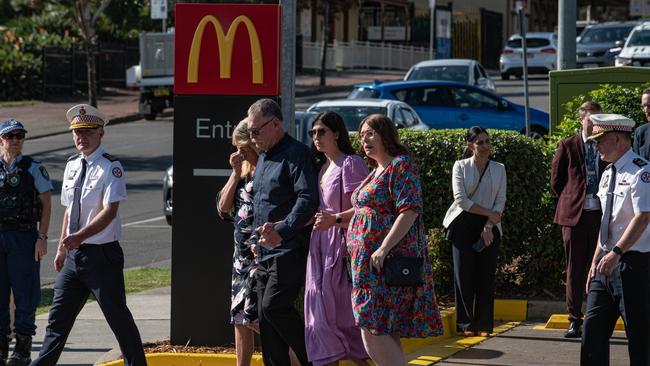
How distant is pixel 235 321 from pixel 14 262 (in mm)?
2205

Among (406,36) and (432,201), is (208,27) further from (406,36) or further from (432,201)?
(406,36)

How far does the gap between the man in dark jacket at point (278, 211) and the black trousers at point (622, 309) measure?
176cm

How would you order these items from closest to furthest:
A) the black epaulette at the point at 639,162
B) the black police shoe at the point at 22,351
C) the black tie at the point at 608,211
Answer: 1. the black epaulette at the point at 639,162
2. the black tie at the point at 608,211
3. the black police shoe at the point at 22,351

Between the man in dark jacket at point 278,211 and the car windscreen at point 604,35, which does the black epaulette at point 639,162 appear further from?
the car windscreen at point 604,35

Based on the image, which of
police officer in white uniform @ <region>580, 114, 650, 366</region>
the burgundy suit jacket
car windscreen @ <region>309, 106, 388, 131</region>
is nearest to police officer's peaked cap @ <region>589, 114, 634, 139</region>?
police officer in white uniform @ <region>580, 114, 650, 366</region>

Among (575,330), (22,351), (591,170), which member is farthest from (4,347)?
(591,170)

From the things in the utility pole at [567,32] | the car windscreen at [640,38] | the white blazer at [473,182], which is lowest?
the white blazer at [473,182]

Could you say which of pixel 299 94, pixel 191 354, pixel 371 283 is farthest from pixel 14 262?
pixel 299 94

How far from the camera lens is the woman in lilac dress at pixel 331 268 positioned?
24.8 ft

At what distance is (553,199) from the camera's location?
1110 cm

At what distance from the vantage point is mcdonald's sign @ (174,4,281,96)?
8914 millimetres

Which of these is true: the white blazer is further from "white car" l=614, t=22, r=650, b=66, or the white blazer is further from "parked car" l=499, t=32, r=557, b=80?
"parked car" l=499, t=32, r=557, b=80

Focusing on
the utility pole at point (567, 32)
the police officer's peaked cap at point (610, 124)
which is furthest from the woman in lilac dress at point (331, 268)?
the utility pole at point (567, 32)

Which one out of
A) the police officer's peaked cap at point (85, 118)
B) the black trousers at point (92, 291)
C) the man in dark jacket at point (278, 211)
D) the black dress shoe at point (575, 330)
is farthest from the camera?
the black dress shoe at point (575, 330)
